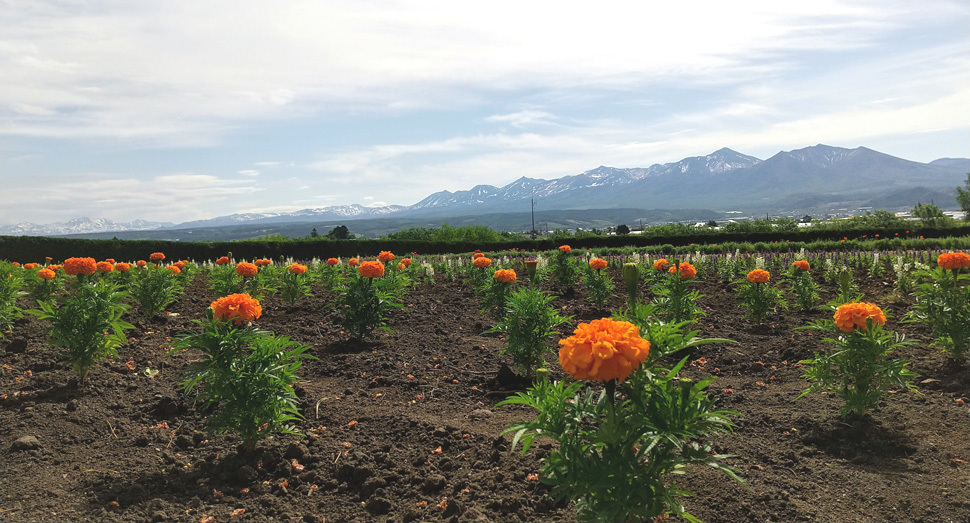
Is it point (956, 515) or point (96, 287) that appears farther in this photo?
point (96, 287)

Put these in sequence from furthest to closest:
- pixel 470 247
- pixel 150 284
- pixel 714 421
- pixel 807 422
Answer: pixel 470 247
pixel 150 284
pixel 807 422
pixel 714 421

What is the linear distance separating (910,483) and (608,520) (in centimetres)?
228

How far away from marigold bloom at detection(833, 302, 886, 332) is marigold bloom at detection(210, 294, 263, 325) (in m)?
3.76

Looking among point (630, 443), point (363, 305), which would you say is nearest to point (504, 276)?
point (363, 305)

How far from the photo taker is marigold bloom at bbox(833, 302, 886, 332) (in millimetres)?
3564

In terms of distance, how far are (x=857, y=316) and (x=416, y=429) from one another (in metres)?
3.09

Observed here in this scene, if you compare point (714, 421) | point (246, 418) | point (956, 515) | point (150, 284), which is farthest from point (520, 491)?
point (150, 284)

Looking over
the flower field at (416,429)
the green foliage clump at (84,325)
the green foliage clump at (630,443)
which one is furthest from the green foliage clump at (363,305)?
the green foliage clump at (630,443)

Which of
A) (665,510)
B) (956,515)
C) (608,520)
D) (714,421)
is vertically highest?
(714,421)

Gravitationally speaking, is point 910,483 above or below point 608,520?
below

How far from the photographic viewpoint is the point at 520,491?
10.0 feet

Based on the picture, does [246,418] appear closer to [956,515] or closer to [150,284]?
[956,515]

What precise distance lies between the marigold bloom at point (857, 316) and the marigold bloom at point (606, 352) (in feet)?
7.56

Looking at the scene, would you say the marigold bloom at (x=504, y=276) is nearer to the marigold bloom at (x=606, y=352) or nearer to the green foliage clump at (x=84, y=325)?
the green foliage clump at (x=84, y=325)
